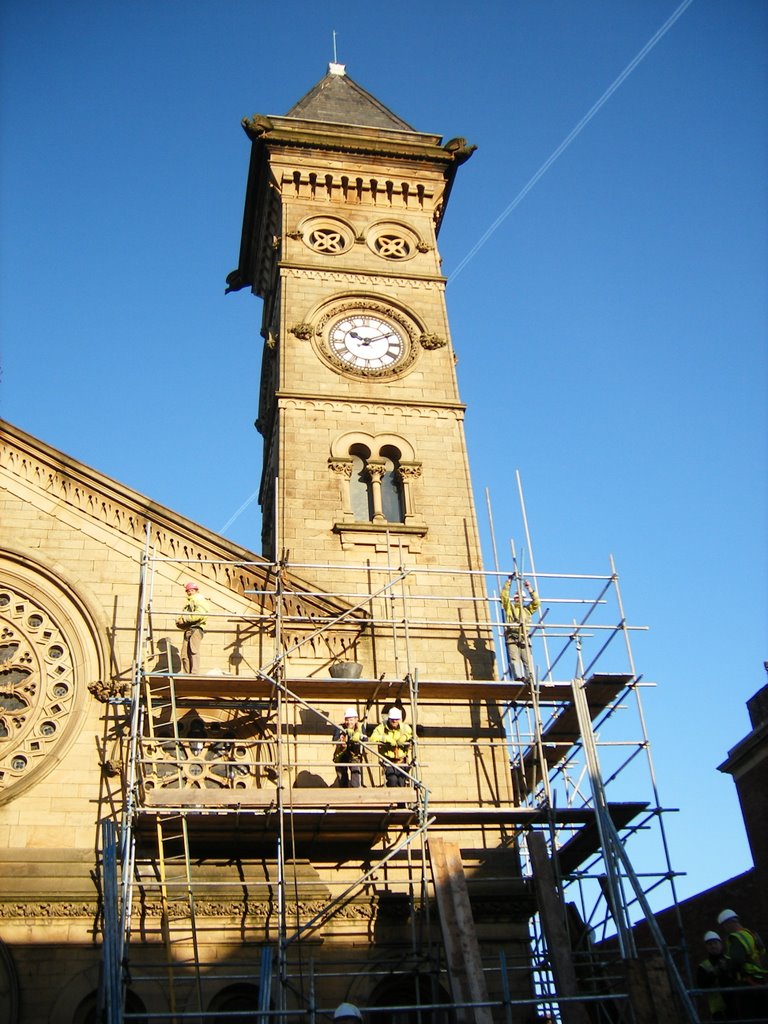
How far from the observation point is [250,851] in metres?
17.6

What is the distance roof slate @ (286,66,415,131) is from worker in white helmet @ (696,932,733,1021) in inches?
976

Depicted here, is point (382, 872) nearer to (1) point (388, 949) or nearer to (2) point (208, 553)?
(1) point (388, 949)

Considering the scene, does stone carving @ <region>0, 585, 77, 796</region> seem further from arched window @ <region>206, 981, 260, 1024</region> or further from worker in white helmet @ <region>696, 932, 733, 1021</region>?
worker in white helmet @ <region>696, 932, 733, 1021</region>

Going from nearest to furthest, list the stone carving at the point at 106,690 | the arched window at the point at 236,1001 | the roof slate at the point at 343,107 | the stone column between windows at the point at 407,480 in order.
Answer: the arched window at the point at 236,1001 < the stone carving at the point at 106,690 < the stone column between windows at the point at 407,480 < the roof slate at the point at 343,107

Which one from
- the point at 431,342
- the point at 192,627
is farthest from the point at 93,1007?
the point at 431,342

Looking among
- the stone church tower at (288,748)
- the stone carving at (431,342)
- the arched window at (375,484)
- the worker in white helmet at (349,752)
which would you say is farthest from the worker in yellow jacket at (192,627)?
the stone carving at (431,342)

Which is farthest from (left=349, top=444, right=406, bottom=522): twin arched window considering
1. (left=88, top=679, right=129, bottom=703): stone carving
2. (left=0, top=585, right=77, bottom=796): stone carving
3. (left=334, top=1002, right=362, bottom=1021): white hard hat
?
(left=334, top=1002, right=362, bottom=1021): white hard hat

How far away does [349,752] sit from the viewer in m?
17.8

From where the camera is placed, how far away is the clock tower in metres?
23.1

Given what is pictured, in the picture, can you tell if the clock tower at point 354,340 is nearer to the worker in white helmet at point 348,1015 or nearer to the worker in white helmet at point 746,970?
the worker in white helmet at point 746,970

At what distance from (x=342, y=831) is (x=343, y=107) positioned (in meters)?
24.2

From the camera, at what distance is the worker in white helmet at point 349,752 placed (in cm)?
1758

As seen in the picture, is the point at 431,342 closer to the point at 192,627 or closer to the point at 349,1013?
the point at 192,627

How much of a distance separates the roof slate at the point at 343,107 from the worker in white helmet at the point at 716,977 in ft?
81.3
